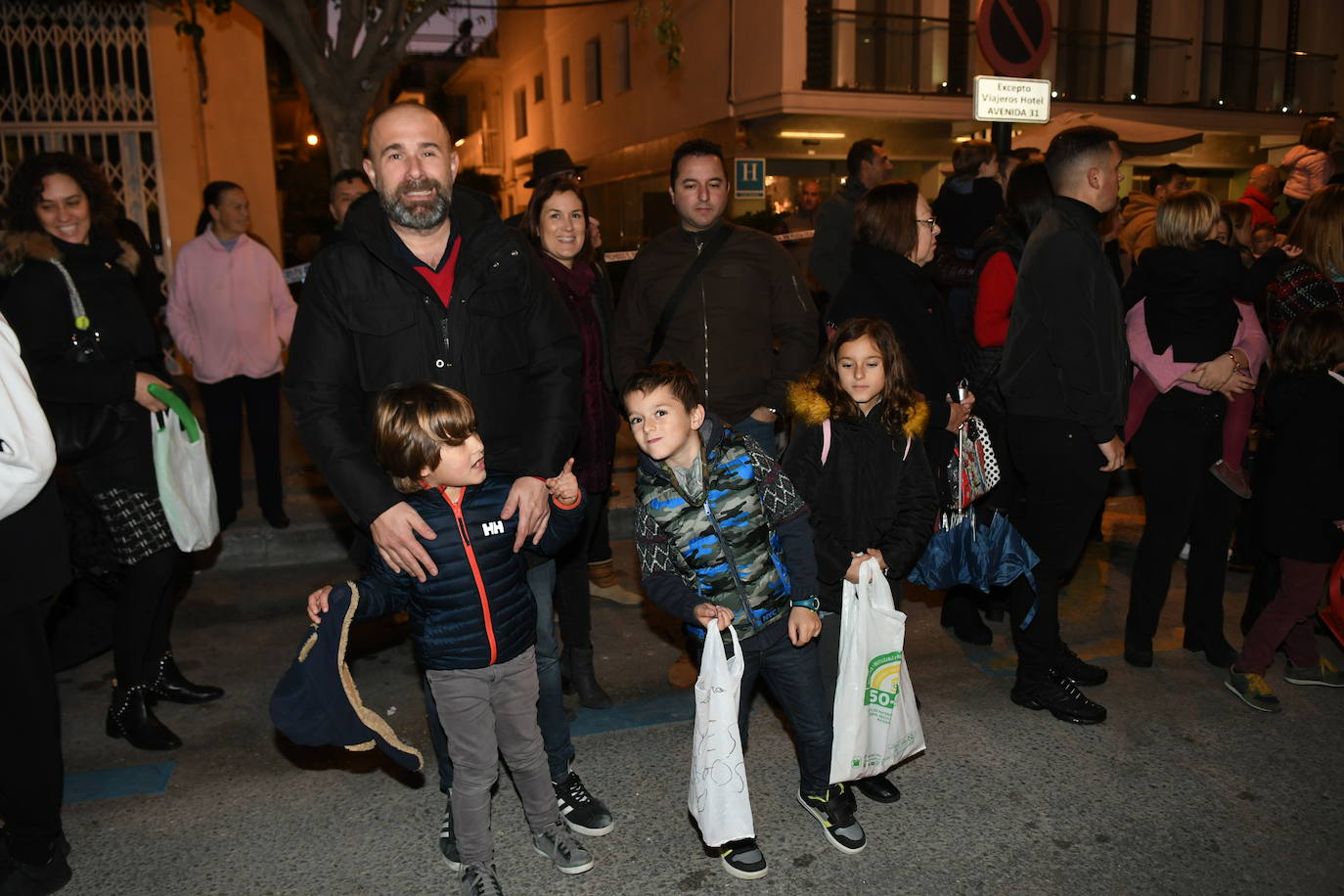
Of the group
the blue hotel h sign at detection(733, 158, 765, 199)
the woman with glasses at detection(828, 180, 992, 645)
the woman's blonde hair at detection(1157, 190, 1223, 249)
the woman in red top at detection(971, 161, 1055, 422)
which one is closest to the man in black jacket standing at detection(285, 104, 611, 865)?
the woman with glasses at detection(828, 180, 992, 645)

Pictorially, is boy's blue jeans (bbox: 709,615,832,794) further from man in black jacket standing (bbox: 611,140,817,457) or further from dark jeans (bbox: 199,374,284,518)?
dark jeans (bbox: 199,374,284,518)

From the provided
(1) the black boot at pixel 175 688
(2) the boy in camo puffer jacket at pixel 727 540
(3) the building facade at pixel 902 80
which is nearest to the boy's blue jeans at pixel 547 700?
(2) the boy in camo puffer jacket at pixel 727 540

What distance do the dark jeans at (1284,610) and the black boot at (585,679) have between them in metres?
2.76

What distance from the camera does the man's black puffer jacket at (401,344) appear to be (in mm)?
2957

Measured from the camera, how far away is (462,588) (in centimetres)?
287

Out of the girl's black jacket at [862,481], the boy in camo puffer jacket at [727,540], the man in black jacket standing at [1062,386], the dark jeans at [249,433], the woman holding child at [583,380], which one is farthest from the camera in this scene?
the dark jeans at [249,433]

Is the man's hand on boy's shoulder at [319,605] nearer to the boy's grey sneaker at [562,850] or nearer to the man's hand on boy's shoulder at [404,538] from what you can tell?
the man's hand on boy's shoulder at [404,538]

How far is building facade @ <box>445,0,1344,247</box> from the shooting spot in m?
18.1

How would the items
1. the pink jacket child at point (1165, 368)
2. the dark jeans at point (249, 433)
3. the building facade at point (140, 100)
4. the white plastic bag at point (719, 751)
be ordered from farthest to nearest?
the building facade at point (140, 100) → the dark jeans at point (249, 433) → the pink jacket child at point (1165, 368) → the white plastic bag at point (719, 751)

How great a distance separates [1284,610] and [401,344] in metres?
3.75

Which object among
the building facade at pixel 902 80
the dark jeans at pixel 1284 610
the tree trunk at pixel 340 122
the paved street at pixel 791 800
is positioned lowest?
the paved street at pixel 791 800

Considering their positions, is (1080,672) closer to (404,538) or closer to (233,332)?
(404,538)

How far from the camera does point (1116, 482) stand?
→ 7500mm

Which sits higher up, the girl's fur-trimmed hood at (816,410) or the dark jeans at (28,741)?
the girl's fur-trimmed hood at (816,410)
